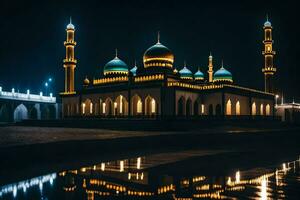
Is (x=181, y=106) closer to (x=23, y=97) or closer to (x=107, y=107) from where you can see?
(x=107, y=107)

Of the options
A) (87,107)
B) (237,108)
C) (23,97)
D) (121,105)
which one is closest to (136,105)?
(121,105)

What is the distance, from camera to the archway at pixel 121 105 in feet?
123

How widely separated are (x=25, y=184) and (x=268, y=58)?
4539cm

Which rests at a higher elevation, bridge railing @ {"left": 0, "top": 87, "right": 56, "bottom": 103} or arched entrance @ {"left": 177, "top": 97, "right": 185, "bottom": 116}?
bridge railing @ {"left": 0, "top": 87, "right": 56, "bottom": 103}

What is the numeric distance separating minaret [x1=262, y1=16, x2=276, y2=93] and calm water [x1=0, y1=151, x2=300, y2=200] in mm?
39499

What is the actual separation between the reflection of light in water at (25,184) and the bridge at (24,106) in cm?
4422

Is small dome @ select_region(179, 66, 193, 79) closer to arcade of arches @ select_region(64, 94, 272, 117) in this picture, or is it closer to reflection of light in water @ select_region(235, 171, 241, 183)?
arcade of arches @ select_region(64, 94, 272, 117)

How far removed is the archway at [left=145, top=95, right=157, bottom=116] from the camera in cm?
3456

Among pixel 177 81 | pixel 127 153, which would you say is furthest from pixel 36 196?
pixel 177 81

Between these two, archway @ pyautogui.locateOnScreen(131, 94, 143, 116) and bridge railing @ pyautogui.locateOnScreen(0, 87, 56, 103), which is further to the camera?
bridge railing @ pyautogui.locateOnScreen(0, 87, 56, 103)

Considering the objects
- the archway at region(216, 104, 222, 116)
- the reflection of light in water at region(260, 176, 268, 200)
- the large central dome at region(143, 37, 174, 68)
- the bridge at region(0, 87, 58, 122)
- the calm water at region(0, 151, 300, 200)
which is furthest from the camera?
the bridge at region(0, 87, 58, 122)

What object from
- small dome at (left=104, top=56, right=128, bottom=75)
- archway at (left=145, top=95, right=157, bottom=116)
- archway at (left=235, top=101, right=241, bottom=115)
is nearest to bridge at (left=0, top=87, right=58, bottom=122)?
small dome at (left=104, top=56, right=128, bottom=75)

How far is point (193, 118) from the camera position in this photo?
30.8 metres

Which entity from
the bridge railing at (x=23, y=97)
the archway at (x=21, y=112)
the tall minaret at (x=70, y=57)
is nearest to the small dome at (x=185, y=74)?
the tall minaret at (x=70, y=57)
